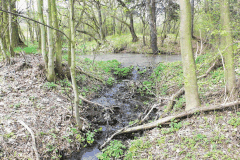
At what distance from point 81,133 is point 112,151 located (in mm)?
1213

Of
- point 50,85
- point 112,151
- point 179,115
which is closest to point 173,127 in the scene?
point 179,115

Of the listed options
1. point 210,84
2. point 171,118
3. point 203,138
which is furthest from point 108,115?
point 210,84

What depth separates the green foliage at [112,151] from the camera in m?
3.98

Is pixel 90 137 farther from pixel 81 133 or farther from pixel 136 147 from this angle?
pixel 136 147

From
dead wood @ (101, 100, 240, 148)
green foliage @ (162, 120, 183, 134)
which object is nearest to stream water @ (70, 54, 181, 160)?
dead wood @ (101, 100, 240, 148)

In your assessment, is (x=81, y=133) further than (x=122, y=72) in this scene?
No

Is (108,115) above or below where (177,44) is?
below

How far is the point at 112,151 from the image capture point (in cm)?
415

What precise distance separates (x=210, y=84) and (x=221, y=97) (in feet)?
4.68

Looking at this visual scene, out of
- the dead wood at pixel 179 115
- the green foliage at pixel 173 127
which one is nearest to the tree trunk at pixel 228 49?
the dead wood at pixel 179 115

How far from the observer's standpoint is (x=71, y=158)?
4086 mm

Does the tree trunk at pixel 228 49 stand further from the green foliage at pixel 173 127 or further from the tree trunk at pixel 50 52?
the tree trunk at pixel 50 52

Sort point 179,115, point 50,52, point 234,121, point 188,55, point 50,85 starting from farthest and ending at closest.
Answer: point 50,85 → point 50,52 → point 179,115 → point 188,55 → point 234,121

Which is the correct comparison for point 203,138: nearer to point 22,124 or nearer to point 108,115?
point 108,115
